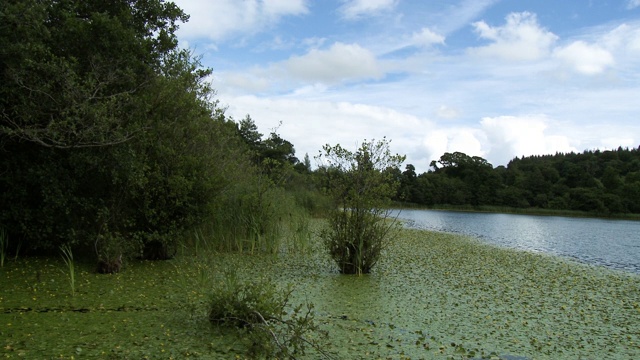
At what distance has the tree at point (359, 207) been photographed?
9.82m

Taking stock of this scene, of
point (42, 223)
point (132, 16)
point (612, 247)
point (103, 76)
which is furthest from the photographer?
point (612, 247)

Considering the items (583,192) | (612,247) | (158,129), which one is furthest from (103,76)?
(583,192)

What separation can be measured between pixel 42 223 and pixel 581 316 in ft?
30.2

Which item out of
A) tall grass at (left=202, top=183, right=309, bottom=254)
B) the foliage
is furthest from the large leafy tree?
the foliage

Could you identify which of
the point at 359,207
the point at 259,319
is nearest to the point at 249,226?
the point at 359,207

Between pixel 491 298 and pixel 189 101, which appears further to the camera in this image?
pixel 189 101

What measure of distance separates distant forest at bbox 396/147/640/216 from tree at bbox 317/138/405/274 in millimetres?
49203

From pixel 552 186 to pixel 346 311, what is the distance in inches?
2875

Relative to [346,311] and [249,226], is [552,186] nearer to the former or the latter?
[249,226]

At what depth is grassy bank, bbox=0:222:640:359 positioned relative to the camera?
4.98 metres

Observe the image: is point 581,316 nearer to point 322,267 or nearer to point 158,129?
point 322,267

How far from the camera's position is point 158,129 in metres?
9.43

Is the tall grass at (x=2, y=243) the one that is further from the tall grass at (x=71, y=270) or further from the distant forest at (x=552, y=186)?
the distant forest at (x=552, y=186)

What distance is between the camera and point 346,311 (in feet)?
22.4
